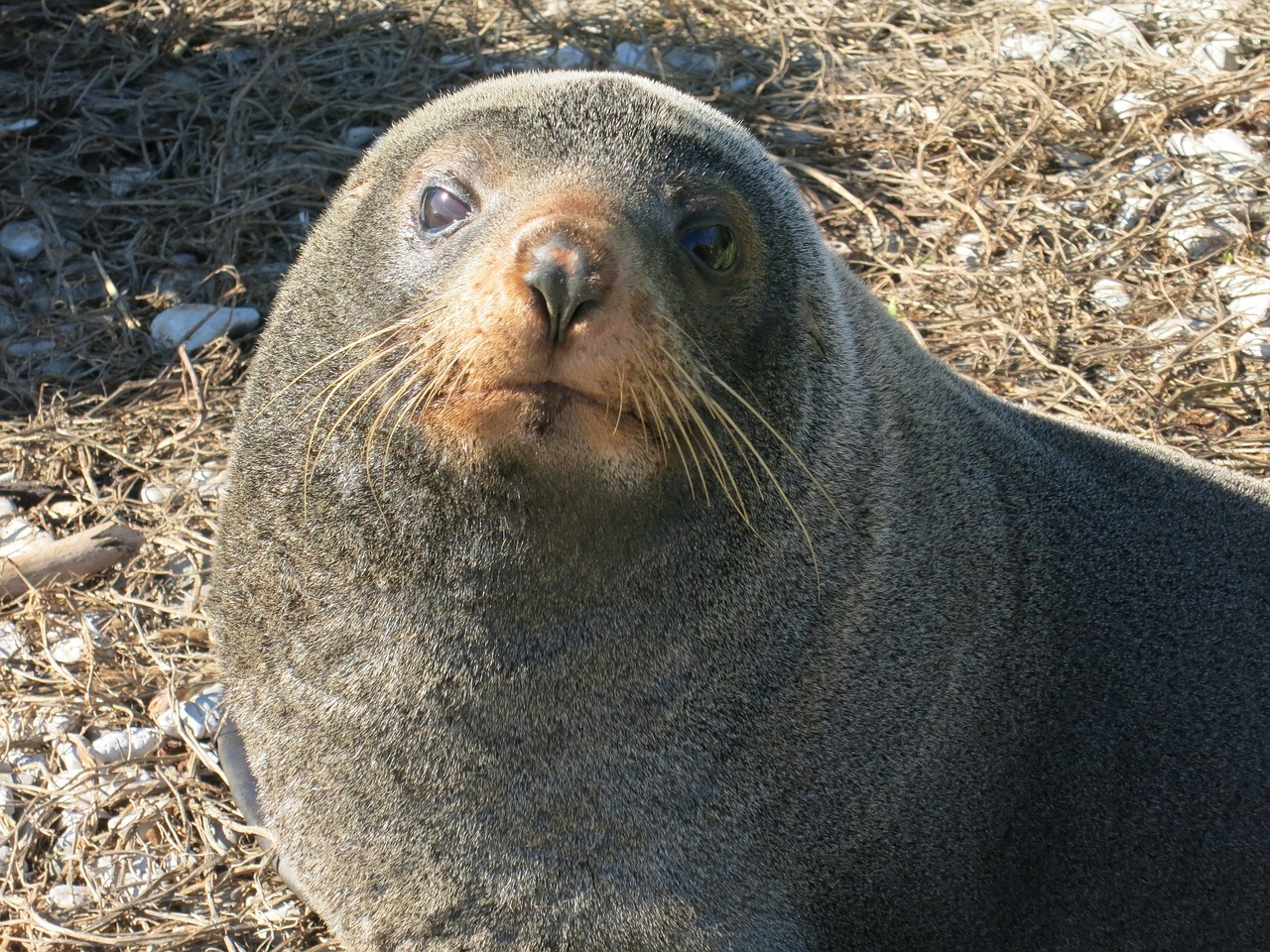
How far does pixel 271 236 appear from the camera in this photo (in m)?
5.34

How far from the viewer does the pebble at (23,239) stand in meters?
5.19

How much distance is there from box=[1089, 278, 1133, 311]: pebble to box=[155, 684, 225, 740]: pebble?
361 cm

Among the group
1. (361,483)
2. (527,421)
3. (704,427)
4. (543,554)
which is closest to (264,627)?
(361,483)

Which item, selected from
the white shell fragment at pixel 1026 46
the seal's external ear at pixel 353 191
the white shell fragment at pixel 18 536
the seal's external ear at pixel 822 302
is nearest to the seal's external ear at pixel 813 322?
the seal's external ear at pixel 822 302

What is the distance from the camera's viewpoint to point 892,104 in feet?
20.4

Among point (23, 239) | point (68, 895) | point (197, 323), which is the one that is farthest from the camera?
point (23, 239)

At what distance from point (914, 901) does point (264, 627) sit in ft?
4.95

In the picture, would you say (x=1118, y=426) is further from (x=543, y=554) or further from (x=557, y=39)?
(x=557, y=39)

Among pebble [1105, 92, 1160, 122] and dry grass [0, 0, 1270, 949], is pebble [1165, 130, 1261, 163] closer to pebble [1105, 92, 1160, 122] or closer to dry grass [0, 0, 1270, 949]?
dry grass [0, 0, 1270, 949]

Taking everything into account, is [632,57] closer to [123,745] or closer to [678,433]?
[123,745]

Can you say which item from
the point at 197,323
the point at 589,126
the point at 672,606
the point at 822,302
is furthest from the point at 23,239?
the point at 672,606

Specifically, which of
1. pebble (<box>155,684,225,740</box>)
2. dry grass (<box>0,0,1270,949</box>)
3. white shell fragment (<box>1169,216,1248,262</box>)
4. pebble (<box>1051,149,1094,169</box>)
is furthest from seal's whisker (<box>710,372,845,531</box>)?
pebble (<box>1051,149,1094,169</box>)

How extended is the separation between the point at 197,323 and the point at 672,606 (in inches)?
120

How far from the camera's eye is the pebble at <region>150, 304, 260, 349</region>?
16.1ft
